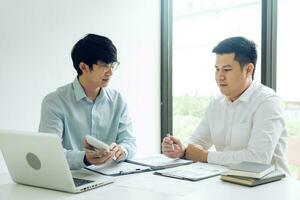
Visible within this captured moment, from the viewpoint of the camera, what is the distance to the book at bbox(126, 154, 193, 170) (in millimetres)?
1833

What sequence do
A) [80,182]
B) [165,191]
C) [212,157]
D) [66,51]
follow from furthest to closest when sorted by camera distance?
[66,51], [212,157], [80,182], [165,191]

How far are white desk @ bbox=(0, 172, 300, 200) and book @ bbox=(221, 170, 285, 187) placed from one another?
2cm

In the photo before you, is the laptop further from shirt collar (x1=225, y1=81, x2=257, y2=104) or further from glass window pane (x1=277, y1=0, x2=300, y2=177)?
glass window pane (x1=277, y1=0, x2=300, y2=177)

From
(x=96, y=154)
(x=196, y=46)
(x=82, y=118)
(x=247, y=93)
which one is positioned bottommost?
(x=96, y=154)

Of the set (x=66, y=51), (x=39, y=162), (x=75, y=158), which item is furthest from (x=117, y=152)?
(x=66, y=51)

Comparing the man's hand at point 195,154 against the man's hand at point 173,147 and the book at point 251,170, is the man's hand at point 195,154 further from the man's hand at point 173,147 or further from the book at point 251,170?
the book at point 251,170

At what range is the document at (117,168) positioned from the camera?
1.70 m

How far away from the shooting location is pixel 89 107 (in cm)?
200

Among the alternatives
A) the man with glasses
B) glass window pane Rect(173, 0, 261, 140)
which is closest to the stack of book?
the man with glasses

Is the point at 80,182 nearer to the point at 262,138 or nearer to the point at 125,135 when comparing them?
the point at 125,135

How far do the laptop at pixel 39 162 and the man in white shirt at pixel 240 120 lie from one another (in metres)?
0.59

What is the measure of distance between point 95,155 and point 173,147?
48cm

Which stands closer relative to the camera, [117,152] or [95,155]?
[95,155]

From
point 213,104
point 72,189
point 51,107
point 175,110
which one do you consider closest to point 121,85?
point 175,110
